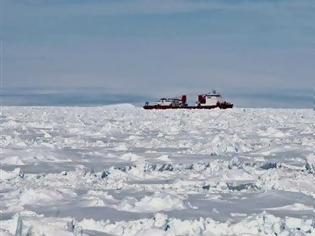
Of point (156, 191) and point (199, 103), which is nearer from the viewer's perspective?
point (156, 191)

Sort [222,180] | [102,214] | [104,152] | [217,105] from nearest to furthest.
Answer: [102,214], [222,180], [104,152], [217,105]

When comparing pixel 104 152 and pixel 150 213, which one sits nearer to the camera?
pixel 150 213

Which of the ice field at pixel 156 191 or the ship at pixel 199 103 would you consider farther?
the ship at pixel 199 103

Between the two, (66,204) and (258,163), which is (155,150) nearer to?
(258,163)

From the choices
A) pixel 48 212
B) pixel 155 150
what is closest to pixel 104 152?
pixel 155 150

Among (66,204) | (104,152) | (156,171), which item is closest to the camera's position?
(66,204)

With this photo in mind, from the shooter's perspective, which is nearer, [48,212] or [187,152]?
[48,212]

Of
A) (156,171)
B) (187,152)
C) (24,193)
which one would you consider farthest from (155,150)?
(24,193)

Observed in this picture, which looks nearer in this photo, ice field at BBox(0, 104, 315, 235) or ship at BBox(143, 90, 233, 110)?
ice field at BBox(0, 104, 315, 235)

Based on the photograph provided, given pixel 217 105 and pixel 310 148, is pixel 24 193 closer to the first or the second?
pixel 310 148
